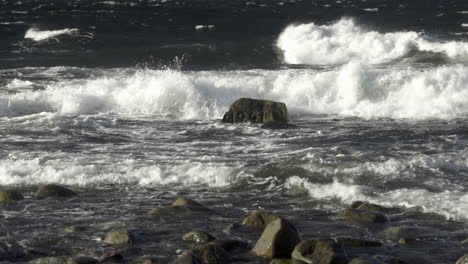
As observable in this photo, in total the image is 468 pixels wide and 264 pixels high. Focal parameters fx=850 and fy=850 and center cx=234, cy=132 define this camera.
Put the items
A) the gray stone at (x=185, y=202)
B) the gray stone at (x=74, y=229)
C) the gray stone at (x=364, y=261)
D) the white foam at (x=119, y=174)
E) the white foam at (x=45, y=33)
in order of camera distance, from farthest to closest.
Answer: the white foam at (x=45, y=33)
the white foam at (x=119, y=174)
the gray stone at (x=185, y=202)
the gray stone at (x=74, y=229)
the gray stone at (x=364, y=261)

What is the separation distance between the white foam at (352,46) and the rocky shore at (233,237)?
20178mm

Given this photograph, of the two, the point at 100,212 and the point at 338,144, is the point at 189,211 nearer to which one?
the point at 100,212

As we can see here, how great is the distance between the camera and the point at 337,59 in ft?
108

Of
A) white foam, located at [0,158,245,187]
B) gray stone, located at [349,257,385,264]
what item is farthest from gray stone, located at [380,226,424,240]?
white foam, located at [0,158,245,187]

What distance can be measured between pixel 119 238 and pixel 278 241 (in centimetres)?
209

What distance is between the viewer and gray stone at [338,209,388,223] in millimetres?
11578

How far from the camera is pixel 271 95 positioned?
80.9 ft

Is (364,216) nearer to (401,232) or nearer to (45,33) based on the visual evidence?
(401,232)

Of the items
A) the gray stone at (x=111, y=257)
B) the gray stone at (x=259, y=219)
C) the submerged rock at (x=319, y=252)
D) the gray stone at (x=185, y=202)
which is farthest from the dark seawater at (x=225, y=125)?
the submerged rock at (x=319, y=252)

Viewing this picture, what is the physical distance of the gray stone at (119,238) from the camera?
10727mm

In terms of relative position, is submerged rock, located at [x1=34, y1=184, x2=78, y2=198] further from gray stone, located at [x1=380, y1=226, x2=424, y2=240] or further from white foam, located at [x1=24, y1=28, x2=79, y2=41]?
white foam, located at [x1=24, y1=28, x2=79, y2=41]

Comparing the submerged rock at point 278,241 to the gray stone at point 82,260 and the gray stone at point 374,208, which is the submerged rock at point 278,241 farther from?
the gray stone at point 374,208

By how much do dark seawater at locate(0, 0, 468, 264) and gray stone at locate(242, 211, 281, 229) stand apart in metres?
0.25

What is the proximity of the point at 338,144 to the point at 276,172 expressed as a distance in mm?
2622
